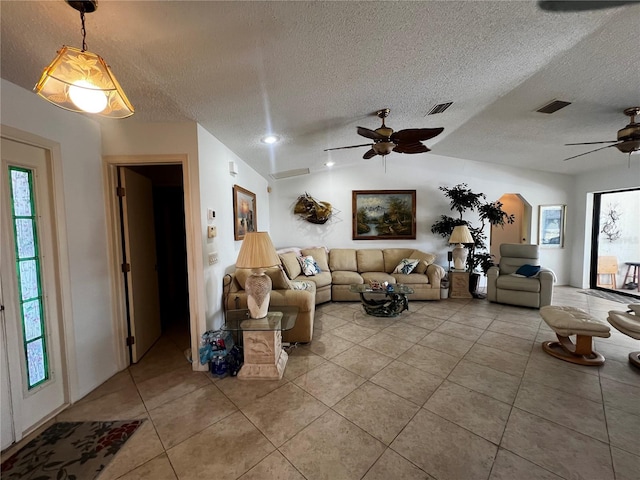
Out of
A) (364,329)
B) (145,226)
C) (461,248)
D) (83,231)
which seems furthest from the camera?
(461,248)

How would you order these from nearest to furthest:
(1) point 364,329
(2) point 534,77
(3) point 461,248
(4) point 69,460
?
(4) point 69,460 < (2) point 534,77 < (1) point 364,329 < (3) point 461,248

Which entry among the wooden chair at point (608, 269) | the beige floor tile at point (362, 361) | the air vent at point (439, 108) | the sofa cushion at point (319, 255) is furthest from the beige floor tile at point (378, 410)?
the wooden chair at point (608, 269)

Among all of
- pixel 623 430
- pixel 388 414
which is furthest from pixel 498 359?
→ pixel 388 414

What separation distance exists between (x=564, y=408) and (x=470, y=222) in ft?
13.2

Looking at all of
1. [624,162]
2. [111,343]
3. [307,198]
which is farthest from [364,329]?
[624,162]

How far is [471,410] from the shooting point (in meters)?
1.82

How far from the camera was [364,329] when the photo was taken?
129 inches

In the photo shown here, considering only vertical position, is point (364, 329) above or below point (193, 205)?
below

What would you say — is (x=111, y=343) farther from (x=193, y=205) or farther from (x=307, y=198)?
(x=307, y=198)

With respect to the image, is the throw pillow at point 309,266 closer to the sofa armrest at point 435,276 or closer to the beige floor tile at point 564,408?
the sofa armrest at point 435,276

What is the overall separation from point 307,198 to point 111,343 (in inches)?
152

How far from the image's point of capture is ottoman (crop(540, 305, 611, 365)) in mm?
2326

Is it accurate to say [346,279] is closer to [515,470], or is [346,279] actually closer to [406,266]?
[406,266]

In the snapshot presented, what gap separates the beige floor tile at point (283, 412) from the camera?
5.43ft
